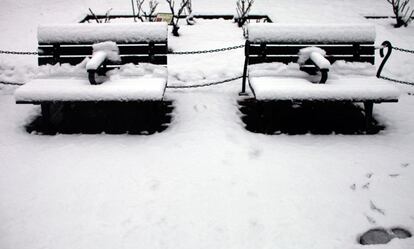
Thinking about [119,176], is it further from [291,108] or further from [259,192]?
[291,108]

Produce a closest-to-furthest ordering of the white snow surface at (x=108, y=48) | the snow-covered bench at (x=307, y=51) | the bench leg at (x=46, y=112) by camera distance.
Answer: the bench leg at (x=46, y=112) → the snow-covered bench at (x=307, y=51) → the white snow surface at (x=108, y=48)

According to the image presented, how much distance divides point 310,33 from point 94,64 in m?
2.71

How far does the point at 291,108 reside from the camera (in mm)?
5055

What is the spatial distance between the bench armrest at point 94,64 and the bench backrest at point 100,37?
1.06ft

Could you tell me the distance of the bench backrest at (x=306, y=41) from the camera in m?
4.79

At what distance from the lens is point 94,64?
4.13 metres

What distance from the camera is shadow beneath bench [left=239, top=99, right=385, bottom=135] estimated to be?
177 inches

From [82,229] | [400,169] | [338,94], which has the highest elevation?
[338,94]

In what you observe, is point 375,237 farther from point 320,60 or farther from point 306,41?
point 306,41

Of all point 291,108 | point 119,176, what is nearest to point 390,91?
point 291,108

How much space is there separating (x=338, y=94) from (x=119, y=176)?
8.21ft

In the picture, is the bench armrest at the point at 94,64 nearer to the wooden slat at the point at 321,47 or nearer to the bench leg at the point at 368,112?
the wooden slat at the point at 321,47

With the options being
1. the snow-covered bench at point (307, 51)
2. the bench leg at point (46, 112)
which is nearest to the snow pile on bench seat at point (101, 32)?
the bench leg at point (46, 112)

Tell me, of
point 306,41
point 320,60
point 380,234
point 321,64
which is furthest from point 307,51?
point 380,234
